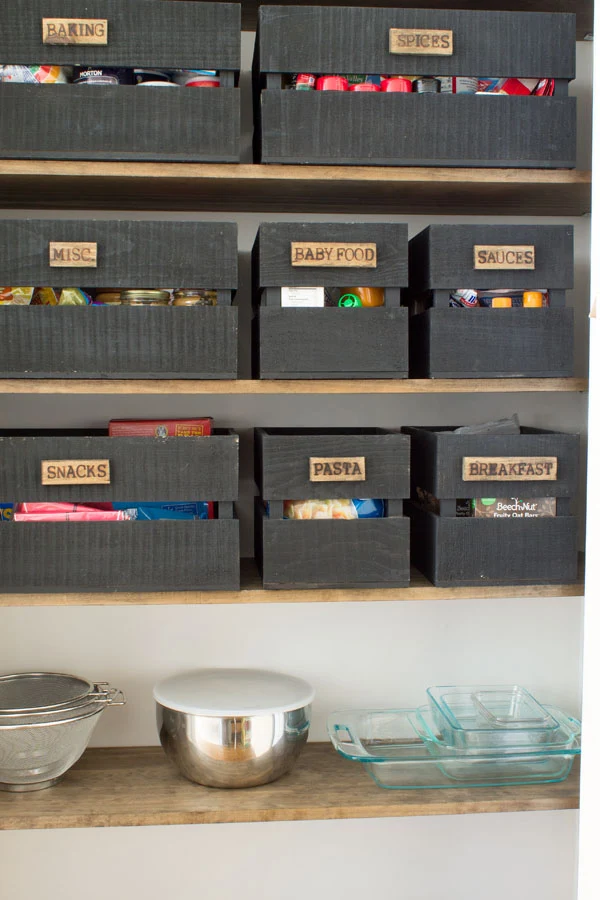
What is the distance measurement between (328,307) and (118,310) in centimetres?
32

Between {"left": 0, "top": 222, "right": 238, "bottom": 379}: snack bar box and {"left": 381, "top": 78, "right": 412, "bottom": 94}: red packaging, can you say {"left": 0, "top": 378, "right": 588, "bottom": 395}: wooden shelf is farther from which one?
{"left": 381, "top": 78, "right": 412, "bottom": 94}: red packaging

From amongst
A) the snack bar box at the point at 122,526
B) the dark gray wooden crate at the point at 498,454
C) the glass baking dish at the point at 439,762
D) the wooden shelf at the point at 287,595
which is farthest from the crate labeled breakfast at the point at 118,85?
the glass baking dish at the point at 439,762

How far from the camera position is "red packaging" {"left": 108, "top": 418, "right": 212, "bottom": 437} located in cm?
145

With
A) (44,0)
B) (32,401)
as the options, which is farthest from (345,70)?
(32,401)

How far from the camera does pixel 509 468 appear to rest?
4.67 feet

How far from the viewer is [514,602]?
1.74 m

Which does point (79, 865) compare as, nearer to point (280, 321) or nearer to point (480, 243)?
point (280, 321)

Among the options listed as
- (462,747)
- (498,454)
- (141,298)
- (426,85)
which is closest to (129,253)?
(141,298)

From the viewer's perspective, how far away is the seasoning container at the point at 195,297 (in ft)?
4.62

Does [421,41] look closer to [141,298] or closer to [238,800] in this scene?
[141,298]

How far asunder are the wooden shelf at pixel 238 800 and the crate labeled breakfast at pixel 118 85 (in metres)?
1.01

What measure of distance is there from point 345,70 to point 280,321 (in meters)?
0.40

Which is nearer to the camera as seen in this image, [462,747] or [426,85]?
[426,85]

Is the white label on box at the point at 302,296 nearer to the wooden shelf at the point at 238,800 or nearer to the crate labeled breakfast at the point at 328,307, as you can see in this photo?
the crate labeled breakfast at the point at 328,307
